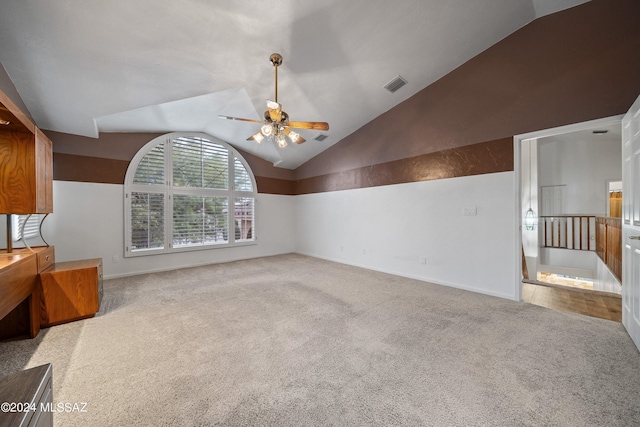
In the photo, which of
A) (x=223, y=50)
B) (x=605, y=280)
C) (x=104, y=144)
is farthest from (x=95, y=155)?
(x=605, y=280)

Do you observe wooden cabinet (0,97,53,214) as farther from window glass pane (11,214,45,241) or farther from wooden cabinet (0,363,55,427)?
wooden cabinet (0,363,55,427)

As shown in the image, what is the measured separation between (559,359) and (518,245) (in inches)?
65.8

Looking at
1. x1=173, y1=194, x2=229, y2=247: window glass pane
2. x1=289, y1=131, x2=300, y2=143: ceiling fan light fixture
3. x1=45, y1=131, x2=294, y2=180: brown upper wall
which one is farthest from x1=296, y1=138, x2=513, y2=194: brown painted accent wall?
x1=45, y1=131, x2=294, y2=180: brown upper wall

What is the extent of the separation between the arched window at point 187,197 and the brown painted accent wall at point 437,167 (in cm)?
250

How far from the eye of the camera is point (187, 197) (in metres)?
5.46

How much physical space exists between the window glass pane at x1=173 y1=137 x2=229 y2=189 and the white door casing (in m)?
6.41

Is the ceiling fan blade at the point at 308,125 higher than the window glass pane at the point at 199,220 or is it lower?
higher

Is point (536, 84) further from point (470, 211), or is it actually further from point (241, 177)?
point (241, 177)

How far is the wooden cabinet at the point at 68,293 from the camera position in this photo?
8.60 feet

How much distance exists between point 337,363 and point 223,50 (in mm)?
3539

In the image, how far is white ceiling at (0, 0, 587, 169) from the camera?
93.8 inches

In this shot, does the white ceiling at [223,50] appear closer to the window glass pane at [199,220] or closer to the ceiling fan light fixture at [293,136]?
the ceiling fan light fixture at [293,136]

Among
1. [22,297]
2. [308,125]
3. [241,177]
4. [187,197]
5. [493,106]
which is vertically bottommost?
[22,297]

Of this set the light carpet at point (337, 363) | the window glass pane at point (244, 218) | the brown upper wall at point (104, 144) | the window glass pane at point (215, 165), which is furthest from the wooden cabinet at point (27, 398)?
the window glass pane at point (244, 218)
